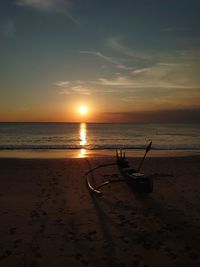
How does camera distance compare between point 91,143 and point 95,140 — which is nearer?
point 91,143

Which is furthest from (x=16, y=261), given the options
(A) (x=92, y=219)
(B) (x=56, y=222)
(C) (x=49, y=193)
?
(C) (x=49, y=193)

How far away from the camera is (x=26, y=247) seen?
6.93 meters

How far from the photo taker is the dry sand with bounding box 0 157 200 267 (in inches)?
254

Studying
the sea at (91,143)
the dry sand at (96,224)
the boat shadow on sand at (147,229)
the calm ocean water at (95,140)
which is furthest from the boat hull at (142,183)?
the calm ocean water at (95,140)

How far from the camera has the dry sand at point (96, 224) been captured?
6.45 meters

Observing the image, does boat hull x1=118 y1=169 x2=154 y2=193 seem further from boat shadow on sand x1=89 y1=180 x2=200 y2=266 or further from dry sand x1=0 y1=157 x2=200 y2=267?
boat shadow on sand x1=89 y1=180 x2=200 y2=266

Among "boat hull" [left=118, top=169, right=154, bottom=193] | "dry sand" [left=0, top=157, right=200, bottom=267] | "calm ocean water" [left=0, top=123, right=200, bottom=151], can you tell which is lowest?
"calm ocean water" [left=0, top=123, right=200, bottom=151]

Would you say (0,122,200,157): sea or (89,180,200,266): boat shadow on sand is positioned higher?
(89,180,200,266): boat shadow on sand

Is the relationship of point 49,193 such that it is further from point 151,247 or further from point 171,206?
point 151,247

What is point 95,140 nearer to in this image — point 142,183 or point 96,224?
point 142,183

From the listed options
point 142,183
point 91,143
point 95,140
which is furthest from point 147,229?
point 95,140

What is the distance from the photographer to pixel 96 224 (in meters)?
8.55

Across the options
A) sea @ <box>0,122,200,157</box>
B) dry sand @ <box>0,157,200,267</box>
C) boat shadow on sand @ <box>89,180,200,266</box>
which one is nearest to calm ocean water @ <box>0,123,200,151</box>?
sea @ <box>0,122,200,157</box>

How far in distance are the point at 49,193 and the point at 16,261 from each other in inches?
232
